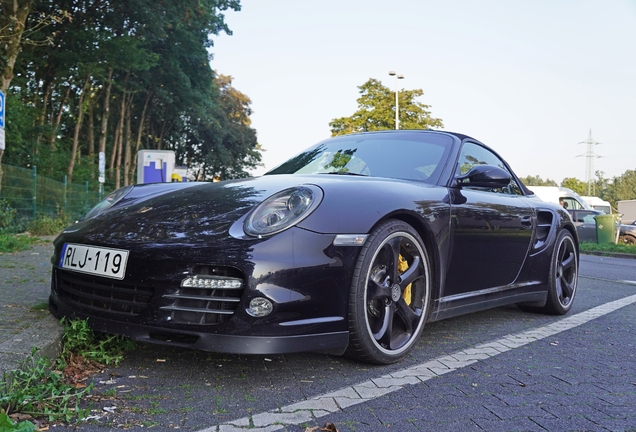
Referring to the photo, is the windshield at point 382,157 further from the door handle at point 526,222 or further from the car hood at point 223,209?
the door handle at point 526,222

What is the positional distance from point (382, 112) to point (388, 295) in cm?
4215

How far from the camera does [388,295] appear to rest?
9.95 ft

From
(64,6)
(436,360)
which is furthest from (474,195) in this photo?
(64,6)

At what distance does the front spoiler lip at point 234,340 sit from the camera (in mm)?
2582

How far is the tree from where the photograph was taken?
44.2 metres

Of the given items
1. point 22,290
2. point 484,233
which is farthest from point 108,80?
point 484,233

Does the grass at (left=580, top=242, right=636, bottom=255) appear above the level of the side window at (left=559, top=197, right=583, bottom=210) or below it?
below

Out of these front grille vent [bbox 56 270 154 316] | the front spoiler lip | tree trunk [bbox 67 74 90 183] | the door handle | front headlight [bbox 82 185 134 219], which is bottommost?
the front spoiler lip

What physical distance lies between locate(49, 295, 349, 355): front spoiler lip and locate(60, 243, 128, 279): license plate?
0.73 feet

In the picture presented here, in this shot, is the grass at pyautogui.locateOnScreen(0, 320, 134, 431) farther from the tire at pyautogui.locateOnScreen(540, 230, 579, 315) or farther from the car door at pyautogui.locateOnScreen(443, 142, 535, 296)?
the tire at pyautogui.locateOnScreen(540, 230, 579, 315)

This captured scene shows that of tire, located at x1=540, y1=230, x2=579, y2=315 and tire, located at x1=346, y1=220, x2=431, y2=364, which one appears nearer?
tire, located at x1=346, y1=220, x2=431, y2=364

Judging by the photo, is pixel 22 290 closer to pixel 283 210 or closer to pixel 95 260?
pixel 95 260

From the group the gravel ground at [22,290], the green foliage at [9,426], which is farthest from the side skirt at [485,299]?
the gravel ground at [22,290]

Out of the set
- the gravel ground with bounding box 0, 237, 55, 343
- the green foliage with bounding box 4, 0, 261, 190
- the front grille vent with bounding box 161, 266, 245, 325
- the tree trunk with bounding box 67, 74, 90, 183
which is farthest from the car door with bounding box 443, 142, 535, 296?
Result: the tree trunk with bounding box 67, 74, 90, 183
